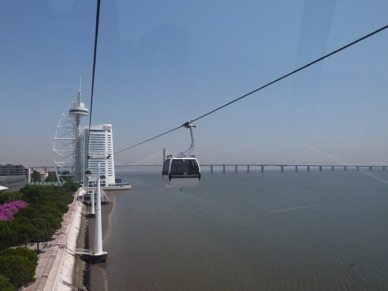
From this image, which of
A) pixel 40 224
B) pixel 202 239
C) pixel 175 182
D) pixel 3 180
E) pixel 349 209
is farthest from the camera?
pixel 3 180

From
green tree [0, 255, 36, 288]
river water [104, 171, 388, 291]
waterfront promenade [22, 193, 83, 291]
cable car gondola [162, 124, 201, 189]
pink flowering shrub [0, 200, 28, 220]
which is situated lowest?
river water [104, 171, 388, 291]

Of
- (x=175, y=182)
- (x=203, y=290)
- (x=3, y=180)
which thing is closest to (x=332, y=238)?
(x=203, y=290)

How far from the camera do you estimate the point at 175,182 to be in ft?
34.6

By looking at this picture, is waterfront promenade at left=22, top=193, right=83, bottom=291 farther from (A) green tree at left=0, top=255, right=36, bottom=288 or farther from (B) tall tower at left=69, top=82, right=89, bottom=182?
(B) tall tower at left=69, top=82, right=89, bottom=182

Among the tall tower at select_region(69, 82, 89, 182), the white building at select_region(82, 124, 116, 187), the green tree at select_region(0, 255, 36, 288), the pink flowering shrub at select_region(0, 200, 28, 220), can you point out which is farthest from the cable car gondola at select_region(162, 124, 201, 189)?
the tall tower at select_region(69, 82, 89, 182)

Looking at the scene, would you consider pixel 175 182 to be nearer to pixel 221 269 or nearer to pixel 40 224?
pixel 221 269

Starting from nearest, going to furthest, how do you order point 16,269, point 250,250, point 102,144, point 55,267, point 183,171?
point 183,171 < point 16,269 < point 55,267 < point 250,250 < point 102,144

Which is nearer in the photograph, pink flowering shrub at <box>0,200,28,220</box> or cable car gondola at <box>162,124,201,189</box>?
cable car gondola at <box>162,124,201,189</box>

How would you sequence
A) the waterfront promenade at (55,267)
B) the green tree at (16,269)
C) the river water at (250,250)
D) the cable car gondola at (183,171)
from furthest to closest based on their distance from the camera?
the river water at (250,250) → the waterfront promenade at (55,267) → the green tree at (16,269) → the cable car gondola at (183,171)

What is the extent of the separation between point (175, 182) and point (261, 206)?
120 feet

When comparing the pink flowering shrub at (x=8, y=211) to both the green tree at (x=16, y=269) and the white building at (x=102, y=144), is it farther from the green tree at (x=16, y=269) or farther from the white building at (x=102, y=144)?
the white building at (x=102, y=144)

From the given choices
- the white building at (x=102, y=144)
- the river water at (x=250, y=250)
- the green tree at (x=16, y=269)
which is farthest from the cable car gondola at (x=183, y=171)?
the white building at (x=102, y=144)

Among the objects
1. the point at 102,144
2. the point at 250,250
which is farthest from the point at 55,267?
the point at 102,144

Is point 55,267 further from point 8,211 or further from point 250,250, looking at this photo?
point 8,211
